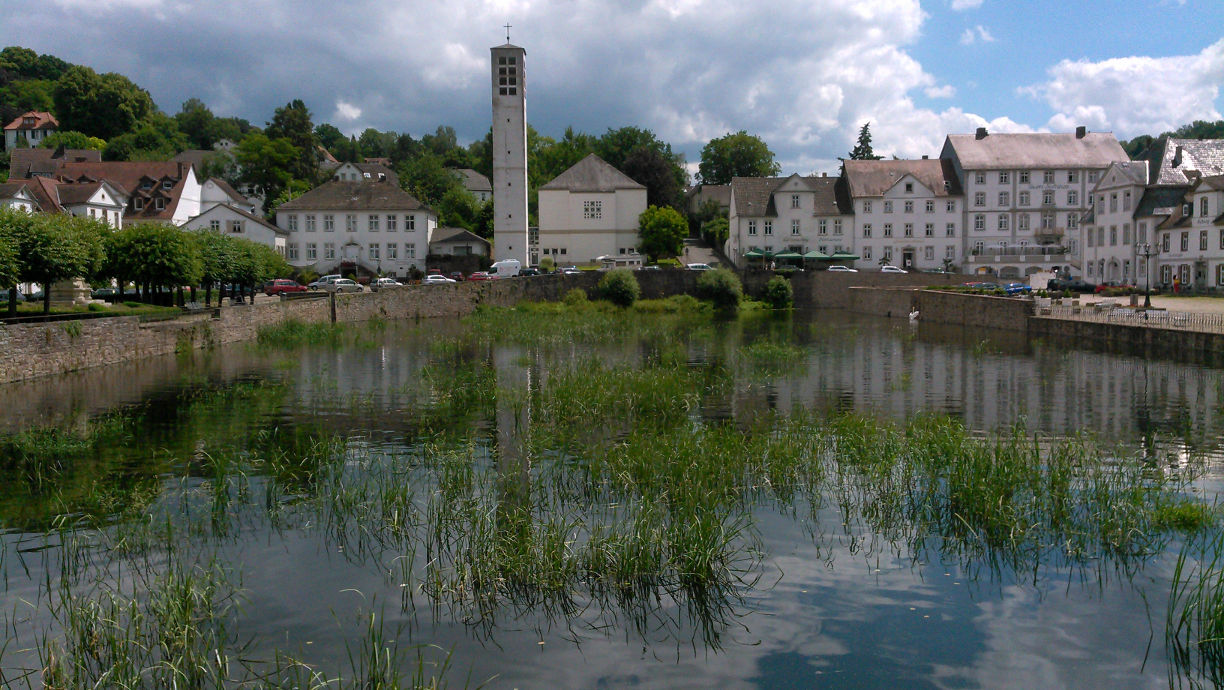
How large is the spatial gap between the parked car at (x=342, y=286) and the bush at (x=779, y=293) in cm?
2902

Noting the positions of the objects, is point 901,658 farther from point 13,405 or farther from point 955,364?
point 955,364

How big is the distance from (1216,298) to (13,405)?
56.2 metres

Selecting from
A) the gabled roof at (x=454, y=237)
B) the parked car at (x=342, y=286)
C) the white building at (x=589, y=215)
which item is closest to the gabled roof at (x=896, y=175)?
the white building at (x=589, y=215)

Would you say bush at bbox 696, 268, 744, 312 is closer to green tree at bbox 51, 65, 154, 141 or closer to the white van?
the white van

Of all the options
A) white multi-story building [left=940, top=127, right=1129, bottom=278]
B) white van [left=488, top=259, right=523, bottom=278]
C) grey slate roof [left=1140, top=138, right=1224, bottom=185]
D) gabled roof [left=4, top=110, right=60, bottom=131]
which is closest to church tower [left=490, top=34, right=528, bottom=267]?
white van [left=488, top=259, right=523, bottom=278]

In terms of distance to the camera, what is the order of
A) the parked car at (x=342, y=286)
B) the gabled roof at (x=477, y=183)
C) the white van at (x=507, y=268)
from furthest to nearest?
the gabled roof at (x=477, y=183), the white van at (x=507, y=268), the parked car at (x=342, y=286)

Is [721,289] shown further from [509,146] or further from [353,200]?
[353,200]

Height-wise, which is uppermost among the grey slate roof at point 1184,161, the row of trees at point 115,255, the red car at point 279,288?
the grey slate roof at point 1184,161

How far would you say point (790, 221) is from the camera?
85.8 metres

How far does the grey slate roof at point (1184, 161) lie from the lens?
62.4m

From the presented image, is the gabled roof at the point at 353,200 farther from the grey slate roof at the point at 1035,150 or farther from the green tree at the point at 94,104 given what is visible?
the green tree at the point at 94,104

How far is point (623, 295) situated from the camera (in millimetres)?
67875

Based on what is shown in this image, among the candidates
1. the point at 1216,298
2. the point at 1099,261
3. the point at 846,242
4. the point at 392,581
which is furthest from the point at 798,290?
the point at 392,581

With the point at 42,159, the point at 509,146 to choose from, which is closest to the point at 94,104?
the point at 42,159
